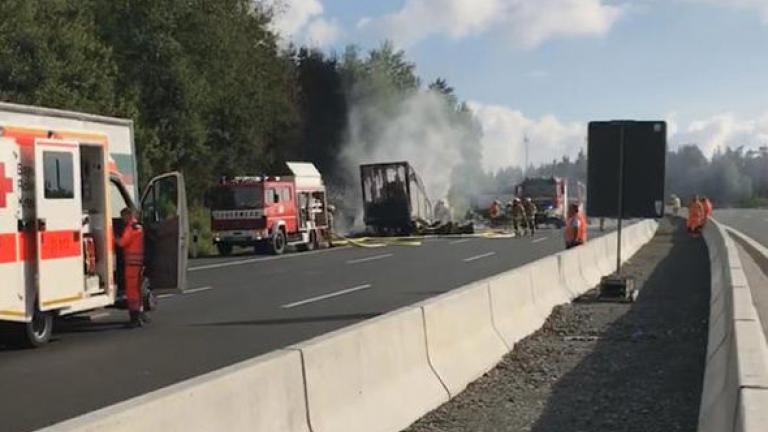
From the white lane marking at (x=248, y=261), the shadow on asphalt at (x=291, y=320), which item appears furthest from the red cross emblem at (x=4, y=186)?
the white lane marking at (x=248, y=261)

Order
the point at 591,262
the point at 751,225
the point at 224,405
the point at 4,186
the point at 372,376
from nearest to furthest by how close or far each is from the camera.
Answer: the point at 224,405
the point at 372,376
the point at 4,186
the point at 591,262
the point at 751,225

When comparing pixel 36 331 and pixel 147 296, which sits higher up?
pixel 147 296

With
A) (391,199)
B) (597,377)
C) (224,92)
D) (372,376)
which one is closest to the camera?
(372,376)

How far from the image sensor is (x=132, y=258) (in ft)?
45.7

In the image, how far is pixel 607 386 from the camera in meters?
9.62

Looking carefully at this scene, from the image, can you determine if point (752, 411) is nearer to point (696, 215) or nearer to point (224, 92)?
point (224, 92)

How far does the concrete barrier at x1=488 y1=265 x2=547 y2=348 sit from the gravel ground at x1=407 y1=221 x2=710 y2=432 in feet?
0.53

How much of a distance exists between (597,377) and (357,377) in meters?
3.89

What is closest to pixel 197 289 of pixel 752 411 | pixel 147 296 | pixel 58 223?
pixel 147 296

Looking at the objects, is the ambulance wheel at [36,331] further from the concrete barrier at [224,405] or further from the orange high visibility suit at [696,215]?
the orange high visibility suit at [696,215]

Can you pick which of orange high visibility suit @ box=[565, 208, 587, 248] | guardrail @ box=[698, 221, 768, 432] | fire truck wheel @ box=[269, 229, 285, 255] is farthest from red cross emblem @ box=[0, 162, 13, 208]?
fire truck wheel @ box=[269, 229, 285, 255]

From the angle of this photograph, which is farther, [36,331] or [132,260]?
[132,260]

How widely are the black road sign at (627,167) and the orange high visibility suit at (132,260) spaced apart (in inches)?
321

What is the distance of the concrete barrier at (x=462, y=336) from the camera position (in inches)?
349
